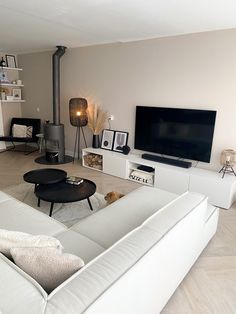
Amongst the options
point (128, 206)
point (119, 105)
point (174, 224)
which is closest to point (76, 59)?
point (119, 105)

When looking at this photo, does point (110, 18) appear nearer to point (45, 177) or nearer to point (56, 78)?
point (45, 177)

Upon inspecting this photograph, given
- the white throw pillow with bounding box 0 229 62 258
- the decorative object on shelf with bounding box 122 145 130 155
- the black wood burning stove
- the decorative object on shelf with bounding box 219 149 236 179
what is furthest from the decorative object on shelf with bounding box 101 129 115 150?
the white throw pillow with bounding box 0 229 62 258

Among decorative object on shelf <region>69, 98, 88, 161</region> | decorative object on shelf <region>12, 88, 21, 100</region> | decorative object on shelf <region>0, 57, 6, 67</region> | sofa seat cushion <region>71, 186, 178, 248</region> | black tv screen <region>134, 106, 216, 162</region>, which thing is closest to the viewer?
sofa seat cushion <region>71, 186, 178, 248</region>

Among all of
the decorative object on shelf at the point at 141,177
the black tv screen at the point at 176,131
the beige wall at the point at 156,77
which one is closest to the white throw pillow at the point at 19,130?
the beige wall at the point at 156,77

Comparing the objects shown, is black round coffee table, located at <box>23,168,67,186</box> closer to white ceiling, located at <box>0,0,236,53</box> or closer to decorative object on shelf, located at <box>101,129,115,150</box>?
decorative object on shelf, located at <box>101,129,115,150</box>

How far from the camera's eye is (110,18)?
9.11 ft

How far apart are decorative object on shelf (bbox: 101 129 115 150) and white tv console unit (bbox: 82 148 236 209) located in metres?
0.22

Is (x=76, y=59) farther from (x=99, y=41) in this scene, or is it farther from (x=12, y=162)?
(x=12, y=162)

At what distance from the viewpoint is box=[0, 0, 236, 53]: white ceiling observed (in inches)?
91.3

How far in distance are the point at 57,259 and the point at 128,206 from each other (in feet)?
3.54

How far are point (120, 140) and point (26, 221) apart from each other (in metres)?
2.73

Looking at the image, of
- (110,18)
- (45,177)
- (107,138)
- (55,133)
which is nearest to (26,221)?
(45,177)

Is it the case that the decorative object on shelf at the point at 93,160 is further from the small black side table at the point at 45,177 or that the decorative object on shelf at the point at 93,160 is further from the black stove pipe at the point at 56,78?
the small black side table at the point at 45,177

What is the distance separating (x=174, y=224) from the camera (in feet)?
4.75
